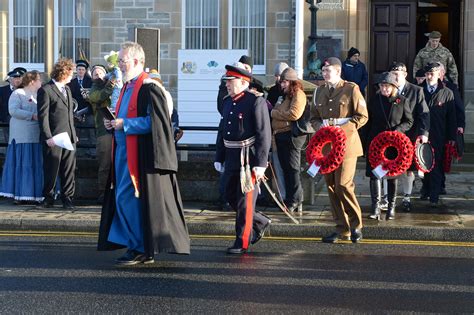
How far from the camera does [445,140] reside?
12.7m

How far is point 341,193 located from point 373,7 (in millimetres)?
9821

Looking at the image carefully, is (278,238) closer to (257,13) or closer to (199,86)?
(199,86)

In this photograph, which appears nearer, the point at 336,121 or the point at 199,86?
the point at 336,121

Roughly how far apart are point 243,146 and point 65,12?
40.2ft

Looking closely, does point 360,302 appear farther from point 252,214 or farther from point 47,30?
point 47,30

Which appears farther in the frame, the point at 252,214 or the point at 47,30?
the point at 47,30

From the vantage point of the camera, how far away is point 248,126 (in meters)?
9.43

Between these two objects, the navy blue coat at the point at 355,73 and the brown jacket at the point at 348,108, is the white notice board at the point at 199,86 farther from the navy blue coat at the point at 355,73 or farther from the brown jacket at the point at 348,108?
the brown jacket at the point at 348,108

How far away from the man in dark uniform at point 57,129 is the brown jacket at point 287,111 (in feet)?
8.90

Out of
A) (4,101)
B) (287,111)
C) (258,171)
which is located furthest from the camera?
(4,101)

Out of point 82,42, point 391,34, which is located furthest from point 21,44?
point 391,34

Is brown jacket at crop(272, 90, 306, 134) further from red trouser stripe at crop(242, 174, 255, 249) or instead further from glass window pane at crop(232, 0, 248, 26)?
glass window pane at crop(232, 0, 248, 26)

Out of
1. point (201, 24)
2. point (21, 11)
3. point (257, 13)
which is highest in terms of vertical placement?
point (21, 11)

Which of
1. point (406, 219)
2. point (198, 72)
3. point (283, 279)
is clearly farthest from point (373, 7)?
point (283, 279)
